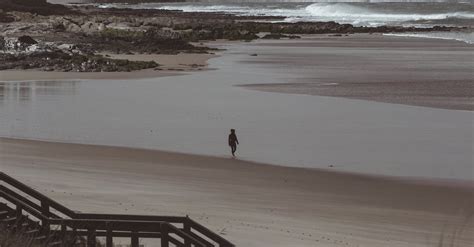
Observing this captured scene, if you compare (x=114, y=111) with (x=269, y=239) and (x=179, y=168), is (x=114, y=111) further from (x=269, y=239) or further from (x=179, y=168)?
(x=269, y=239)

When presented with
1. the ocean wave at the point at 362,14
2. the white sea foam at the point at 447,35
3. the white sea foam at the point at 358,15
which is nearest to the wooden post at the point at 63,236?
the white sea foam at the point at 447,35

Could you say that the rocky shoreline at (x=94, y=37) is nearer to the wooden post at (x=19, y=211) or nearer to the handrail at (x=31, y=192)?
the handrail at (x=31, y=192)

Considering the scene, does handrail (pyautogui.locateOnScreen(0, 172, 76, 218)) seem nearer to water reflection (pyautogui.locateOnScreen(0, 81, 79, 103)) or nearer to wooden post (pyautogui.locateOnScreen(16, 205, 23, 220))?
wooden post (pyautogui.locateOnScreen(16, 205, 23, 220))

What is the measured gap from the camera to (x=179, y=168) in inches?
566

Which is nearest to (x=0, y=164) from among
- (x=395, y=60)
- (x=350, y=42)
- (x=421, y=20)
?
(x=395, y=60)

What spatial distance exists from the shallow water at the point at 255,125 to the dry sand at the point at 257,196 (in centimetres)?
84

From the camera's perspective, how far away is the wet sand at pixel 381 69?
2392cm

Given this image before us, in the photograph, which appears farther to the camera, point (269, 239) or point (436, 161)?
point (436, 161)

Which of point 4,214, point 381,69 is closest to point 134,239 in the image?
point 4,214

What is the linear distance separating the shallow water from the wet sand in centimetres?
149

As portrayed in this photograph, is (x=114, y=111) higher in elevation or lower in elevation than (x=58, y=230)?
lower

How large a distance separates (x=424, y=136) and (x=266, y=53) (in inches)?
988

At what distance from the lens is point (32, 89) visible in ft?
81.7

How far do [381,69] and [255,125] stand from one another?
48.2ft
